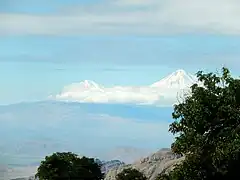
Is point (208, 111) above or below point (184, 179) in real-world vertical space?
above

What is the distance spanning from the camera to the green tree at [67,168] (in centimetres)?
8619

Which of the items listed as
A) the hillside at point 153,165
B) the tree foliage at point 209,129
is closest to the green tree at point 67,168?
the hillside at point 153,165

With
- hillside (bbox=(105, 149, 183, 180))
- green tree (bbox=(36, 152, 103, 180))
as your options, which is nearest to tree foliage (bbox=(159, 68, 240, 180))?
green tree (bbox=(36, 152, 103, 180))

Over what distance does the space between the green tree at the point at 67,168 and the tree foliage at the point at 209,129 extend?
4760 centimetres

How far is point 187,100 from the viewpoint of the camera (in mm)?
40281

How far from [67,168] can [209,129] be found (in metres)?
52.3

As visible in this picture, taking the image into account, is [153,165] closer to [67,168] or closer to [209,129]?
[67,168]

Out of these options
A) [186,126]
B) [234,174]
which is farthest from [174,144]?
[234,174]

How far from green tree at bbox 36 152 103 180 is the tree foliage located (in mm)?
47595

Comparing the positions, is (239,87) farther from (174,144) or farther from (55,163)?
(55,163)

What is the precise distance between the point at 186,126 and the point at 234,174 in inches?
151

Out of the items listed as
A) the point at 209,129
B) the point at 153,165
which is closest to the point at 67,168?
the point at 209,129

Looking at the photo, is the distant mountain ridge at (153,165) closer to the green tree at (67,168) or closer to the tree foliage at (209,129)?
the green tree at (67,168)

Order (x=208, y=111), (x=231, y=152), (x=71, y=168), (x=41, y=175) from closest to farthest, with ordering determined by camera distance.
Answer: (x=231, y=152) < (x=208, y=111) < (x=41, y=175) < (x=71, y=168)
